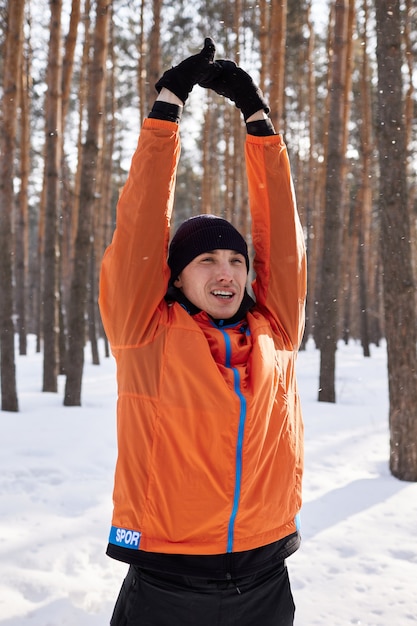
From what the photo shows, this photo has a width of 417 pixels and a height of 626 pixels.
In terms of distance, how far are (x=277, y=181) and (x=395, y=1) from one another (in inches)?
149

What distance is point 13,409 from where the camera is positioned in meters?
7.00

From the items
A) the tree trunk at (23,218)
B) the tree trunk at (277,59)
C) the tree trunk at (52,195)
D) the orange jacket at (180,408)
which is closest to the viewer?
the orange jacket at (180,408)

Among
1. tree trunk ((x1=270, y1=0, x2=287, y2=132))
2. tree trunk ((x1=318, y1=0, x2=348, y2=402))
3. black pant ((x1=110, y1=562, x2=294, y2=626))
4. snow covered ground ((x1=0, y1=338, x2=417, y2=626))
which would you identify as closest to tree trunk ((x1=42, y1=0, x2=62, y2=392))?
snow covered ground ((x1=0, y1=338, x2=417, y2=626))

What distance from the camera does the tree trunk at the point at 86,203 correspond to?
734cm

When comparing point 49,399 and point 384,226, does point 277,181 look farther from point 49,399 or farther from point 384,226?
point 49,399

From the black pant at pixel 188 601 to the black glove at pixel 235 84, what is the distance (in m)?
1.33

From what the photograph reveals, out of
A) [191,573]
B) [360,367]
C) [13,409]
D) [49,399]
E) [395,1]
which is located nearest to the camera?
[191,573]

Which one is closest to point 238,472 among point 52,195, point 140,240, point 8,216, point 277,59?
point 140,240

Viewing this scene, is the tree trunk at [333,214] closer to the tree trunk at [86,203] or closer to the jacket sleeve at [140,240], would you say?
the tree trunk at [86,203]

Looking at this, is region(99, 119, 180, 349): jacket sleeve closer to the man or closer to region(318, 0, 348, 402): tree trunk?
the man

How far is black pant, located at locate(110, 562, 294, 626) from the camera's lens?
4.54 ft

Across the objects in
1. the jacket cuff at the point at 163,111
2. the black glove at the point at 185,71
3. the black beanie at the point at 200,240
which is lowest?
the black beanie at the point at 200,240

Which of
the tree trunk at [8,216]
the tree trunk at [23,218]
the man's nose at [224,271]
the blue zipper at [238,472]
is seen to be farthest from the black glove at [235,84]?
the tree trunk at [23,218]

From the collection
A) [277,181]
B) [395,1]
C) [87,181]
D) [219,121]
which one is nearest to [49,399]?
[87,181]
